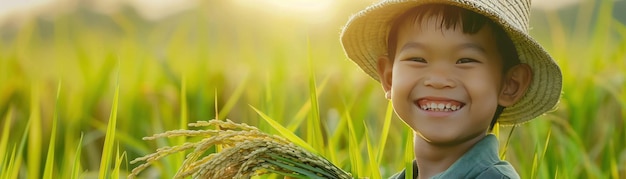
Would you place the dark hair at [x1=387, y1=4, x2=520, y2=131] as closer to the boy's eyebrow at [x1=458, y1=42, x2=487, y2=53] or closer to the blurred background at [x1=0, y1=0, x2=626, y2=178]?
the boy's eyebrow at [x1=458, y1=42, x2=487, y2=53]

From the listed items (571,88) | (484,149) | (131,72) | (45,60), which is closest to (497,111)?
(484,149)

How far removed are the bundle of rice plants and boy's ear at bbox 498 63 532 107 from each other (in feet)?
1.33

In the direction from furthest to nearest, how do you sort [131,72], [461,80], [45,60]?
1. [45,60]
2. [131,72]
3. [461,80]

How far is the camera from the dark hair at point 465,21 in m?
2.05

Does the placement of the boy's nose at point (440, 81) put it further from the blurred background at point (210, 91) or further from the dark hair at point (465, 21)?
the blurred background at point (210, 91)

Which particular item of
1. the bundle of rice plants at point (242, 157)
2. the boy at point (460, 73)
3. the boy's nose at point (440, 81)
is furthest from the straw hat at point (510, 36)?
the bundle of rice plants at point (242, 157)

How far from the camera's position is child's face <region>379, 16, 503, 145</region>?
6.66 feet

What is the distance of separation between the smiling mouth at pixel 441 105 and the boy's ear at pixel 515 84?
16 cm

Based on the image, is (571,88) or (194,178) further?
(571,88)

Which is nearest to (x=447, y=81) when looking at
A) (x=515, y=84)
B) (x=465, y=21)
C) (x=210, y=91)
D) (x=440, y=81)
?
(x=440, y=81)

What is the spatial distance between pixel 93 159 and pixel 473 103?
6.97 ft

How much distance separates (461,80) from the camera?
2.03 m

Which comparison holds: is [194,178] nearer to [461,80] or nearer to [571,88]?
[461,80]

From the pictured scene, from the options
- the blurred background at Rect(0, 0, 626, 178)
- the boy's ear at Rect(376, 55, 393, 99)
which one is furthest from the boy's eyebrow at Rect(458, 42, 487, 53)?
the blurred background at Rect(0, 0, 626, 178)
